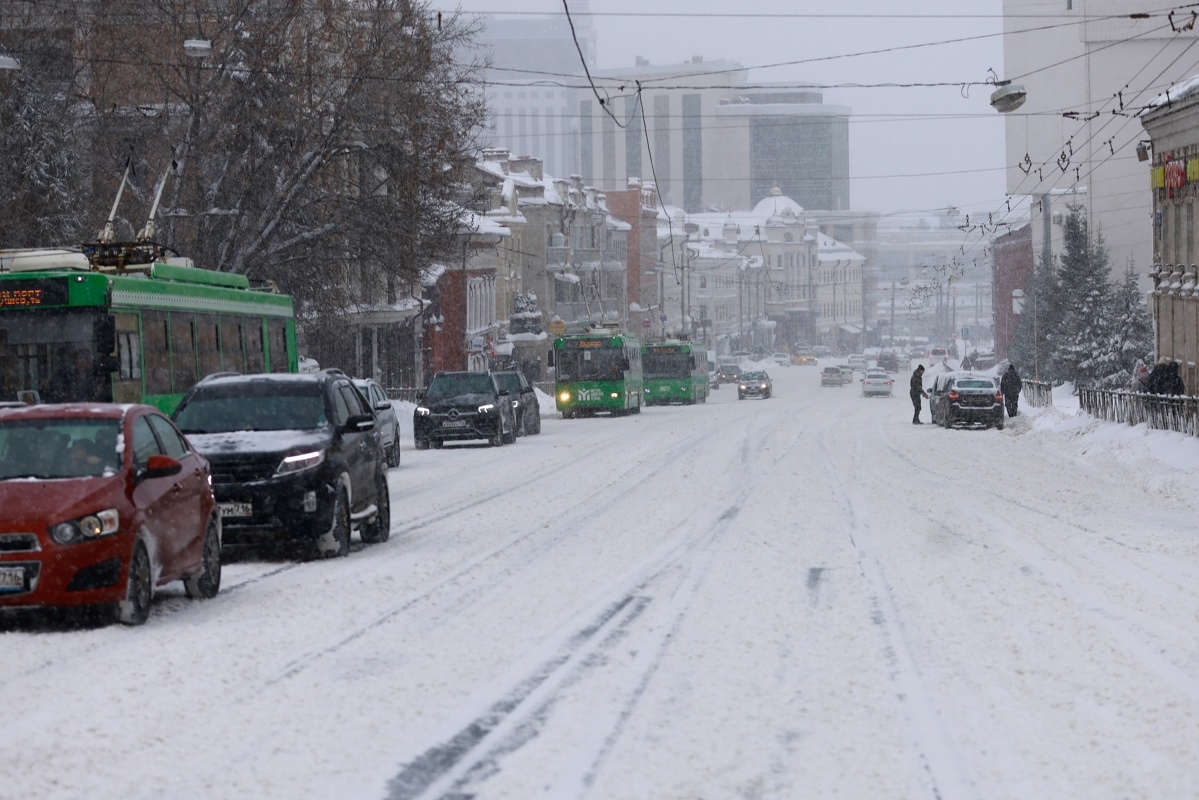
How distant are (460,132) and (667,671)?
34072 mm

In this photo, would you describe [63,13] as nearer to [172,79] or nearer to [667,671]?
[172,79]

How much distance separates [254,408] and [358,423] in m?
0.97

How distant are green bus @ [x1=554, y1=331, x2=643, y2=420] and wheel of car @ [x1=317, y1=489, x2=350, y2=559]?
44184 millimetres

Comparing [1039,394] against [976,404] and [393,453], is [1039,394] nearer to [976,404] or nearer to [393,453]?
[976,404]

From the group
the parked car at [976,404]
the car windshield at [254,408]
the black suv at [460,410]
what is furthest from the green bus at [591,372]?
the car windshield at [254,408]

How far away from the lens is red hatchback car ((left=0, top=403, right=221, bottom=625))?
36.0ft

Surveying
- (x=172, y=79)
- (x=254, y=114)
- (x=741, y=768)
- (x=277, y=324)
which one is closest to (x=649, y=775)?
(x=741, y=768)

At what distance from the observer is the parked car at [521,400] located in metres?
42.0

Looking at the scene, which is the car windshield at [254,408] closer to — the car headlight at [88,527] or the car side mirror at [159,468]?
the car side mirror at [159,468]

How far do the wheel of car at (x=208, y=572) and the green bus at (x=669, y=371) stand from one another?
6043 cm

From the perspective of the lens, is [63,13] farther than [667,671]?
Yes

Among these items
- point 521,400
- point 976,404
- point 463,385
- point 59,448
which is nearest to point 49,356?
point 59,448

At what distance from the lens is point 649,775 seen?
274 inches

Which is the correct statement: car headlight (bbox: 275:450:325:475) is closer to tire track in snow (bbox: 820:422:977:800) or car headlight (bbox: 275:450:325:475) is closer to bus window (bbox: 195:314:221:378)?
tire track in snow (bbox: 820:422:977:800)
